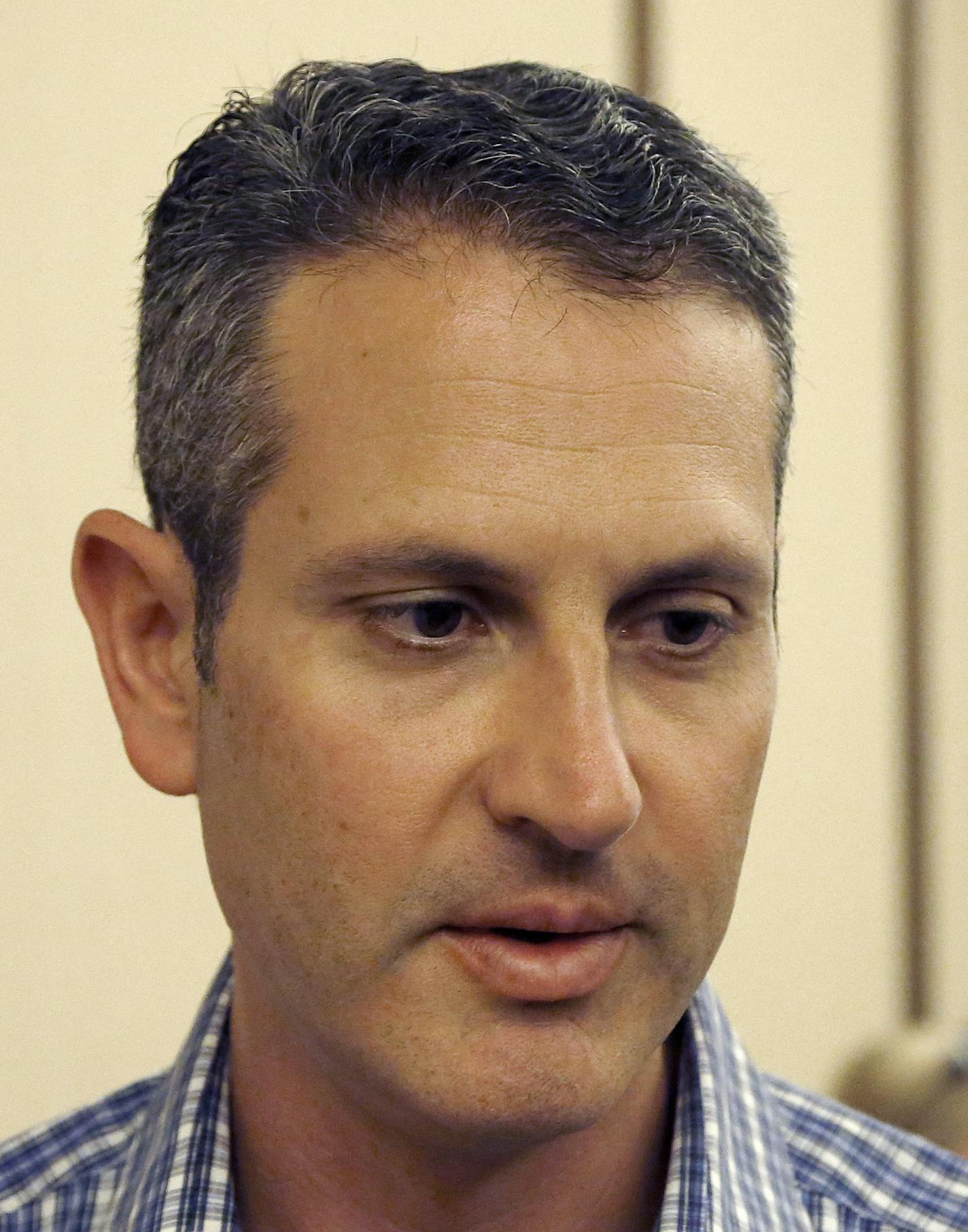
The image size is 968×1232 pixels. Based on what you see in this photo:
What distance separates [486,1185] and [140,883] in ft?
2.61

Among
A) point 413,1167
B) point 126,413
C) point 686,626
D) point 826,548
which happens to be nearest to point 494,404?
point 686,626

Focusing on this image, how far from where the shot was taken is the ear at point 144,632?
1327 millimetres

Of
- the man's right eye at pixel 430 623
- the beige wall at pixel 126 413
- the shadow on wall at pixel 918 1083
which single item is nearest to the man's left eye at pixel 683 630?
the man's right eye at pixel 430 623

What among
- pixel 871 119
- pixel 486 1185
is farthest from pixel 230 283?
pixel 871 119

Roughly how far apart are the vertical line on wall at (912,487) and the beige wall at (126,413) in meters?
0.17

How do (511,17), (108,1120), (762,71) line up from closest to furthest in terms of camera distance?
(108,1120), (511,17), (762,71)

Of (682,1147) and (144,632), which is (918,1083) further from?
(144,632)

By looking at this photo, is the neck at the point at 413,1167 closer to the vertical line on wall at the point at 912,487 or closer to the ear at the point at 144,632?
the ear at the point at 144,632

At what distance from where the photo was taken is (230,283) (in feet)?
4.20

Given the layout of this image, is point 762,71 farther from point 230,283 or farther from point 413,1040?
point 413,1040

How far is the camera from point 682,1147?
4.27ft

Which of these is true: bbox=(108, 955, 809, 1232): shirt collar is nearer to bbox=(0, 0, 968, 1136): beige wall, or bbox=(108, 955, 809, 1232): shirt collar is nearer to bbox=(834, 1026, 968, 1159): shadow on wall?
bbox=(0, 0, 968, 1136): beige wall

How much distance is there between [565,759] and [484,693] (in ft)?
0.31

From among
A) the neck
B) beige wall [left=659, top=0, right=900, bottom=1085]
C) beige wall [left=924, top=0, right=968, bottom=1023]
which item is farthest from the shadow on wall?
the neck
